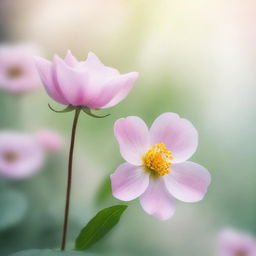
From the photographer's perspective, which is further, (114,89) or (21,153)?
(21,153)

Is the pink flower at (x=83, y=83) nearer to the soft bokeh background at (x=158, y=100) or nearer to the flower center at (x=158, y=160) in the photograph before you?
the flower center at (x=158, y=160)

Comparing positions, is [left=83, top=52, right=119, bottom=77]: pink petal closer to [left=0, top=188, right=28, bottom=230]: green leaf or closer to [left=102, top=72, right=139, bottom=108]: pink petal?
[left=102, top=72, right=139, bottom=108]: pink petal

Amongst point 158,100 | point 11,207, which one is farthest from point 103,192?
point 158,100

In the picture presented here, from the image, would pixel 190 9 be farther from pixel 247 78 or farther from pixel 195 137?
pixel 195 137

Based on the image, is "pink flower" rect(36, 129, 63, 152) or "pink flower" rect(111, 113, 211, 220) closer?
"pink flower" rect(111, 113, 211, 220)

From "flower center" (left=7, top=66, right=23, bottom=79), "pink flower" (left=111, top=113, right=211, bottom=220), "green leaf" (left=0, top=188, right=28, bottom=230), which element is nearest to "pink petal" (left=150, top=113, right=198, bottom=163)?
"pink flower" (left=111, top=113, right=211, bottom=220)

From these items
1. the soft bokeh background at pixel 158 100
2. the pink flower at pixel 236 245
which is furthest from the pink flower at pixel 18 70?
the pink flower at pixel 236 245

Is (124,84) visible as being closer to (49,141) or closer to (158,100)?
(49,141)

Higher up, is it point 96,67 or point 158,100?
point 96,67
